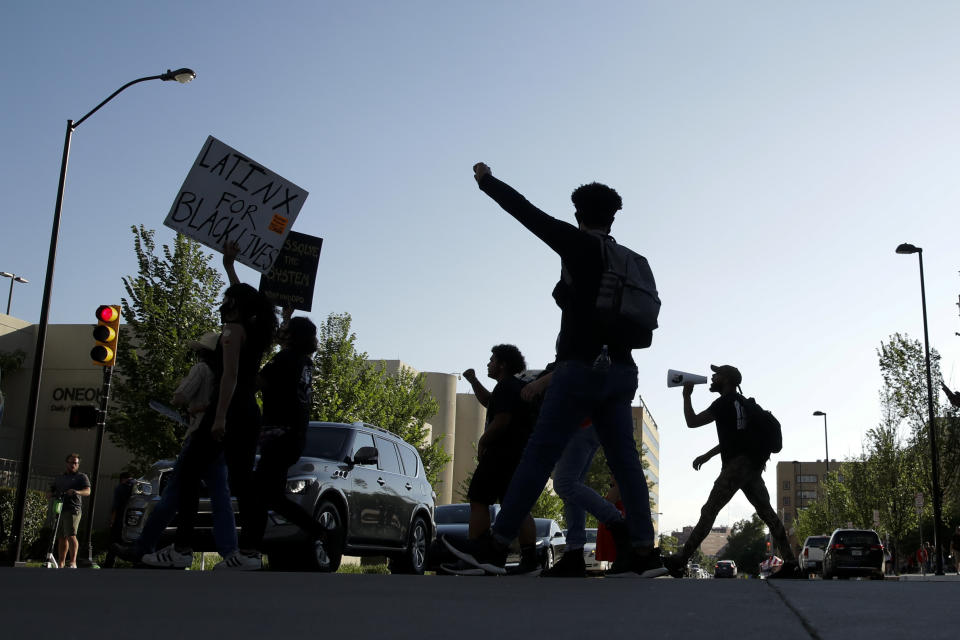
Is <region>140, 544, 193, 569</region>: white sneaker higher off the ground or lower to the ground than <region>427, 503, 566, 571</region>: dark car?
lower

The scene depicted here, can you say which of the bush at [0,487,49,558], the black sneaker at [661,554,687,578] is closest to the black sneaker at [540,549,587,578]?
the black sneaker at [661,554,687,578]

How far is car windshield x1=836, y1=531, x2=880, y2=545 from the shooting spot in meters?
28.6

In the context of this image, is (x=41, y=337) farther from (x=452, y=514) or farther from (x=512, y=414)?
(x=512, y=414)

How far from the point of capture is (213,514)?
7.39m

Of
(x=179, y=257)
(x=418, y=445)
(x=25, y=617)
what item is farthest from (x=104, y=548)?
(x=25, y=617)

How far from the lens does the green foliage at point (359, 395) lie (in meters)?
34.2

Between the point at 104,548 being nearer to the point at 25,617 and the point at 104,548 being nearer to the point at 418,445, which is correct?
the point at 418,445

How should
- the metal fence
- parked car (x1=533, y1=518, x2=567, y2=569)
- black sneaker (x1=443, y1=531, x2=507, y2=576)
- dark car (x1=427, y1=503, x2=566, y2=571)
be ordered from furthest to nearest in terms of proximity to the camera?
1. the metal fence
2. parked car (x1=533, y1=518, x2=567, y2=569)
3. dark car (x1=427, y1=503, x2=566, y2=571)
4. black sneaker (x1=443, y1=531, x2=507, y2=576)

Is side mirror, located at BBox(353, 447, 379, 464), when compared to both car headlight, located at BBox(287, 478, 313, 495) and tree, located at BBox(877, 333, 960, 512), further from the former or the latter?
tree, located at BBox(877, 333, 960, 512)

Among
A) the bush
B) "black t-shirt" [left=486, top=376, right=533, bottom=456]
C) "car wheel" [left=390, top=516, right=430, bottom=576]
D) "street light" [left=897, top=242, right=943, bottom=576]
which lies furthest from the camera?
"street light" [left=897, top=242, right=943, bottom=576]

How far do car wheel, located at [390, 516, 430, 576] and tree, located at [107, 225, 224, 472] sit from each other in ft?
48.3

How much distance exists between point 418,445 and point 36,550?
16292mm

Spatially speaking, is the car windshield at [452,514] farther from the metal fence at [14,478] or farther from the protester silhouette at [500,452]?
the metal fence at [14,478]

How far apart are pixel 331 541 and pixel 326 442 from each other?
1944 mm
